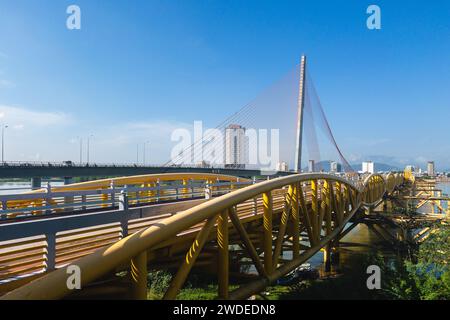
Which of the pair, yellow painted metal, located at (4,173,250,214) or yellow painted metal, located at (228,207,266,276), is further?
yellow painted metal, located at (4,173,250,214)

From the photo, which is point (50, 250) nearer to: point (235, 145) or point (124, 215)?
point (124, 215)

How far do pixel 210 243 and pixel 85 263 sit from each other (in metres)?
6.20

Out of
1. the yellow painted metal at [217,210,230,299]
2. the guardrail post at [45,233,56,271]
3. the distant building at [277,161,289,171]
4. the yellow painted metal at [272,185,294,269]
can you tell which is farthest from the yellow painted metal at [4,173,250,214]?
the distant building at [277,161,289,171]

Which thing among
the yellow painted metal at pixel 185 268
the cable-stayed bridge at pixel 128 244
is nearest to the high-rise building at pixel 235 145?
the cable-stayed bridge at pixel 128 244

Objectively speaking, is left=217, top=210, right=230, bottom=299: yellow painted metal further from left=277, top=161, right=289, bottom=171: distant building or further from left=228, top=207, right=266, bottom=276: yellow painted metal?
left=277, top=161, right=289, bottom=171: distant building

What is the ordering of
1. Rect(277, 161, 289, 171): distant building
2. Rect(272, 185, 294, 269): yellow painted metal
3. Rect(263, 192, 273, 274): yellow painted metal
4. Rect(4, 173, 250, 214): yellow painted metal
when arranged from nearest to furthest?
1. Rect(263, 192, 273, 274): yellow painted metal
2. Rect(272, 185, 294, 269): yellow painted metal
3. Rect(4, 173, 250, 214): yellow painted metal
4. Rect(277, 161, 289, 171): distant building

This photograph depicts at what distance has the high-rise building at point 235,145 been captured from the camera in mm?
51591

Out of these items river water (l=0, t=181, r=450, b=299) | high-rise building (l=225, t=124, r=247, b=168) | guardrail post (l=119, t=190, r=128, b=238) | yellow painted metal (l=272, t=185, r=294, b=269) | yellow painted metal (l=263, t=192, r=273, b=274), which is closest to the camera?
guardrail post (l=119, t=190, r=128, b=238)

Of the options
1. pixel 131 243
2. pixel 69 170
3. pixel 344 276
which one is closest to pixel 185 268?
pixel 131 243

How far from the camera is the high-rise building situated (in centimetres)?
5159

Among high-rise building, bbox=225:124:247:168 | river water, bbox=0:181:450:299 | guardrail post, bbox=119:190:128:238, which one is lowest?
river water, bbox=0:181:450:299

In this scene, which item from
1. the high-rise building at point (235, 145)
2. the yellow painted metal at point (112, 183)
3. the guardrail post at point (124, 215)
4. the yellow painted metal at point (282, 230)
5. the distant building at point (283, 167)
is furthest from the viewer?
the distant building at point (283, 167)

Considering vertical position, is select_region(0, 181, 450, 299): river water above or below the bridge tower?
below

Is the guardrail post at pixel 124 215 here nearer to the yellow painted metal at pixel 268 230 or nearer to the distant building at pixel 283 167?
the yellow painted metal at pixel 268 230
